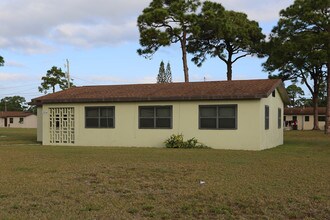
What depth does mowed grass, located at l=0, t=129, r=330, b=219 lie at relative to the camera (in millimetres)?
6617

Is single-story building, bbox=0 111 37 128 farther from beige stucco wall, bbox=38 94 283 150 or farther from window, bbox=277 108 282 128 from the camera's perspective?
window, bbox=277 108 282 128

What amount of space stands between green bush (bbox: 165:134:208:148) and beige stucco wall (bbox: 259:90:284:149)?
107 inches

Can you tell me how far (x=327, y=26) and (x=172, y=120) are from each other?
72.9 ft

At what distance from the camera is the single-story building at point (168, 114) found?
63.4 feet

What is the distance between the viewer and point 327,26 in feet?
121

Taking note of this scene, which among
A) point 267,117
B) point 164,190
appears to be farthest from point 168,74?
point 164,190

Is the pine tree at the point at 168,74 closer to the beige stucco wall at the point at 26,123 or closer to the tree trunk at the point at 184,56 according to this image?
the beige stucco wall at the point at 26,123

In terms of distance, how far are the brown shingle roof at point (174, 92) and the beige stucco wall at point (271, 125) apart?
0.64 meters

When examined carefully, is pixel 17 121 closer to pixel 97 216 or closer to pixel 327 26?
pixel 327 26

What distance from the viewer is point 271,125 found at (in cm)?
2145

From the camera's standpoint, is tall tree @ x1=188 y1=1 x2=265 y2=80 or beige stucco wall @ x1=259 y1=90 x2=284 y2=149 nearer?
beige stucco wall @ x1=259 y1=90 x2=284 y2=149

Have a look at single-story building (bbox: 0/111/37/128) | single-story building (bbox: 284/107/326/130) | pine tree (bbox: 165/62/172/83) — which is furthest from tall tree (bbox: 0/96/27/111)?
single-story building (bbox: 284/107/326/130)

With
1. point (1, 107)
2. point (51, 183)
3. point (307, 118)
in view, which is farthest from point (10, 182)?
point (1, 107)

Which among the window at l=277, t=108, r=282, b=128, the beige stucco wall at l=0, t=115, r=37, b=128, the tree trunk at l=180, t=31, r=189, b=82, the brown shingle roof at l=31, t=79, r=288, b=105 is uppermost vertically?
the tree trunk at l=180, t=31, r=189, b=82
